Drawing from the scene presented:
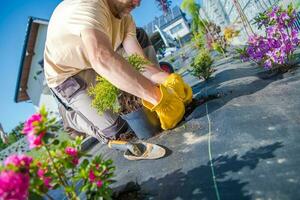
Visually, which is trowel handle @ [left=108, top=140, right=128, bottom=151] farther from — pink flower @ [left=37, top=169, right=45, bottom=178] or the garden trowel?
pink flower @ [left=37, top=169, right=45, bottom=178]

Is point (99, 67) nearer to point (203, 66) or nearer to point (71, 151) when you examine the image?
point (71, 151)

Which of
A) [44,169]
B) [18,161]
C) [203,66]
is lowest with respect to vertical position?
[203,66]

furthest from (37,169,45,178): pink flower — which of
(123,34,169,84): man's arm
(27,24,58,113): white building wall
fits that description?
(27,24,58,113): white building wall

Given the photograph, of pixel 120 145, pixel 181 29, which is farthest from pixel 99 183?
pixel 181 29

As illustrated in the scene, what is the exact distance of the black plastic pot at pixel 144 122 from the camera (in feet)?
8.99

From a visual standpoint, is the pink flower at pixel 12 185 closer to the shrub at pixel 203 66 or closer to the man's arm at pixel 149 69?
the man's arm at pixel 149 69

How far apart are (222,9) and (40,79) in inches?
430

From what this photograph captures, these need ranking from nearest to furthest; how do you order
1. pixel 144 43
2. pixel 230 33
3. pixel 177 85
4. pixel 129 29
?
pixel 177 85 < pixel 129 29 < pixel 144 43 < pixel 230 33

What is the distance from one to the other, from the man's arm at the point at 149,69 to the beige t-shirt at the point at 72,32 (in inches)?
8.9

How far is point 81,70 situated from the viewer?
11.0 ft

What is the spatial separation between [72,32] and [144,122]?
1.15 metres

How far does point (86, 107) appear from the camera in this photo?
3285 millimetres

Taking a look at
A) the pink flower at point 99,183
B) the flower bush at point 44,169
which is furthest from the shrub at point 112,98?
the pink flower at point 99,183

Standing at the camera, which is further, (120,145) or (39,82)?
(39,82)
